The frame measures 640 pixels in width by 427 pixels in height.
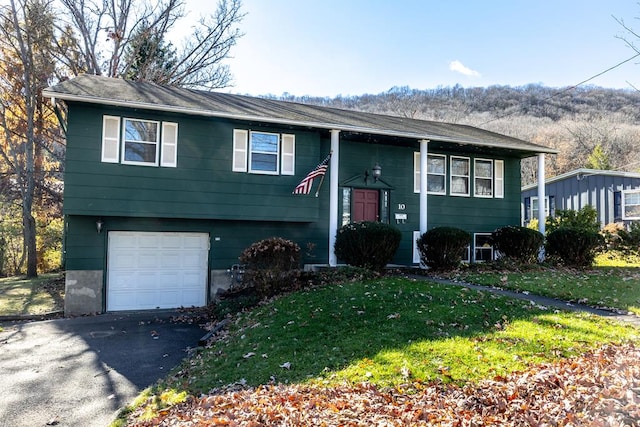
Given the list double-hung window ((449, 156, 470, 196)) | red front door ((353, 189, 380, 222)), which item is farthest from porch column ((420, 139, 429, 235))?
double-hung window ((449, 156, 470, 196))

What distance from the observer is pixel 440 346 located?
17.4 ft

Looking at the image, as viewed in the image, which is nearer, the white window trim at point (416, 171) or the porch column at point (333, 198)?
the porch column at point (333, 198)

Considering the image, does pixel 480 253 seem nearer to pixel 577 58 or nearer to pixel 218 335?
pixel 577 58

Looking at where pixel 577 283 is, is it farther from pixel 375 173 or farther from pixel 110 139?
pixel 110 139

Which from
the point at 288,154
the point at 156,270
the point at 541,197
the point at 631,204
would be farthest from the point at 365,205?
the point at 631,204

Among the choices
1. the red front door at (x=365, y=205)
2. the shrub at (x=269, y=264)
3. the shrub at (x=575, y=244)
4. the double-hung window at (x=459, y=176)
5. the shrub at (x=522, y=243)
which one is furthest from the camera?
the double-hung window at (x=459, y=176)

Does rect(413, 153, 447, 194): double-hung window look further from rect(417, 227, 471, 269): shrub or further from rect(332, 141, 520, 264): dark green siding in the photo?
rect(417, 227, 471, 269): shrub

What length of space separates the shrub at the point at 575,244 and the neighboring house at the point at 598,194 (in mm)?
10564

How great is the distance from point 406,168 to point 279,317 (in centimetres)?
848

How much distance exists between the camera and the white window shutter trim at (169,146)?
10977 millimetres

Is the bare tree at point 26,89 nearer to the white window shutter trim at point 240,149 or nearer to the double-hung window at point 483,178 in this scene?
the white window shutter trim at point 240,149

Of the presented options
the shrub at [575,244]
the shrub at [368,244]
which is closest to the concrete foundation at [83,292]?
the shrub at [368,244]

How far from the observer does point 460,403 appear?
3.77m

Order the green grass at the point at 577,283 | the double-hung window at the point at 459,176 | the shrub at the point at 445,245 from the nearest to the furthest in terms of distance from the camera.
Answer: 1. the green grass at the point at 577,283
2. the shrub at the point at 445,245
3. the double-hung window at the point at 459,176
